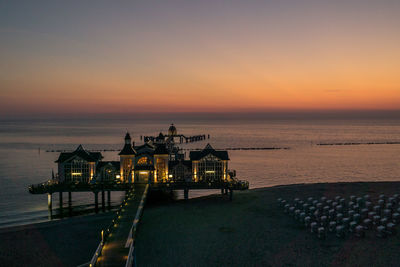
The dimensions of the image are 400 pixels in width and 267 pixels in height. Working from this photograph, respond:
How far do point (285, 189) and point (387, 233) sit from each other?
2215cm

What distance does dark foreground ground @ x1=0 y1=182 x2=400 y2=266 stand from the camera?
24109mm

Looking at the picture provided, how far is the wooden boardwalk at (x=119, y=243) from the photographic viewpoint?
2009 cm

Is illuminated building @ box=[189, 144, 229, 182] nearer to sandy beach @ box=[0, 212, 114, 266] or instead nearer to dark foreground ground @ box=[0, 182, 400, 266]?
dark foreground ground @ box=[0, 182, 400, 266]

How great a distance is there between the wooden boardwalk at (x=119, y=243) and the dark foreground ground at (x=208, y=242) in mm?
2167

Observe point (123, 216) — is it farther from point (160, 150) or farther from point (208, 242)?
point (160, 150)

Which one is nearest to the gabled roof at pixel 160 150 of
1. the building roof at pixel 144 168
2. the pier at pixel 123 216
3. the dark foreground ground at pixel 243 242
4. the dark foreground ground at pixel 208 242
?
the building roof at pixel 144 168

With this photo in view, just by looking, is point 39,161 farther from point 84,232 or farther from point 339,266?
point 339,266

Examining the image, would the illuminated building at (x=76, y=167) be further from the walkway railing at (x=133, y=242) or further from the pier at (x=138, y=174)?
the walkway railing at (x=133, y=242)

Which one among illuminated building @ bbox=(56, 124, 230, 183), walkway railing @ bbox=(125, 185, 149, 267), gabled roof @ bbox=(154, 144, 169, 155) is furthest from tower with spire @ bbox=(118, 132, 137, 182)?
walkway railing @ bbox=(125, 185, 149, 267)

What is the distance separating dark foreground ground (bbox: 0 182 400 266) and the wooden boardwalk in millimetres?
2167

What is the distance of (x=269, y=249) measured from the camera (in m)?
25.9

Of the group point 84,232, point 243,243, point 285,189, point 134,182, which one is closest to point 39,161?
point 134,182

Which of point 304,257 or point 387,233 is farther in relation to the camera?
point 387,233

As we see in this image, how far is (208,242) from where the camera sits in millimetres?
27719
